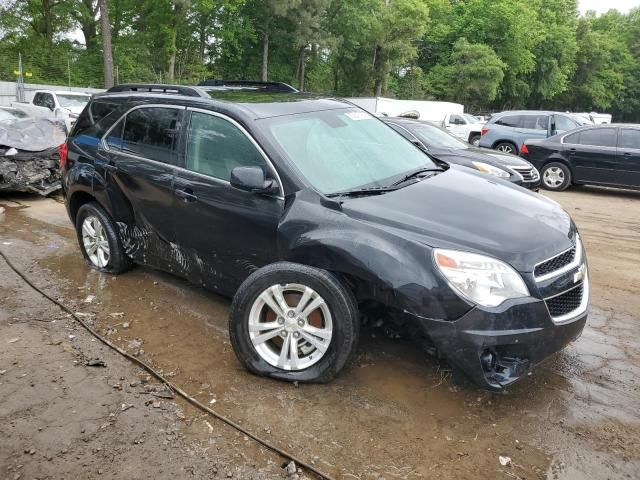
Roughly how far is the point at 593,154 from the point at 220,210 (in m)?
9.89

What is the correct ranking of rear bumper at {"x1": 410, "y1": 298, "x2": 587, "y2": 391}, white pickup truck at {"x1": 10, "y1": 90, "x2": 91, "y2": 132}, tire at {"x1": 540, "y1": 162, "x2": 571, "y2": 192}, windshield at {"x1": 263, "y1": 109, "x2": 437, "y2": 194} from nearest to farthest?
1. rear bumper at {"x1": 410, "y1": 298, "x2": 587, "y2": 391}
2. windshield at {"x1": 263, "y1": 109, "x2": 437, "y2": 194}
3. tire at {"x1": 540, "y1": 162, "x2": 571, "y2": 192}
4. white pickup truck at {"x1": 10, "y1": 90, "x2": 91, "y2": 132}

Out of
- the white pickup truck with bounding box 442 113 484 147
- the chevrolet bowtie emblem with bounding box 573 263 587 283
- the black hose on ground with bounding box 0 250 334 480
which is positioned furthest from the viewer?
the white pickup truck with bounding box 442 113 484 147

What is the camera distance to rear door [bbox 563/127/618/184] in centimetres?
1108

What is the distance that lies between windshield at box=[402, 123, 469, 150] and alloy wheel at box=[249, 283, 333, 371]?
6.33 m

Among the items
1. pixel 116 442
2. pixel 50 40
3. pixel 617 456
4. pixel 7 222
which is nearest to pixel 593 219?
pixel 617 456

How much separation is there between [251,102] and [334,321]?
1.88 meters

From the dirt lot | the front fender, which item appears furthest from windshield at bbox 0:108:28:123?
the front fender

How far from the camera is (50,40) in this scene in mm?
32469

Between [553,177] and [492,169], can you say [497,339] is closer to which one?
[492,169]

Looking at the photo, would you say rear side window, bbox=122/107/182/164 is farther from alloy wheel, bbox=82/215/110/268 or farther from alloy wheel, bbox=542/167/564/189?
alloy wheel, bbox=542/167/564/189

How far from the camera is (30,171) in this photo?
856 cm

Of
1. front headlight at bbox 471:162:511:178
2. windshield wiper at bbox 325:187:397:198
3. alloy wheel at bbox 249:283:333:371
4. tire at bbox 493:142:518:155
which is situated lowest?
alloy wheel at bbox 249:283:333:371

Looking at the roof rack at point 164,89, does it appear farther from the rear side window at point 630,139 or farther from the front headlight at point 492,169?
the rear side window at point 630,139

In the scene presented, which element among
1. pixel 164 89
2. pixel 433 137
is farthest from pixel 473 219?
pixel 433 137
